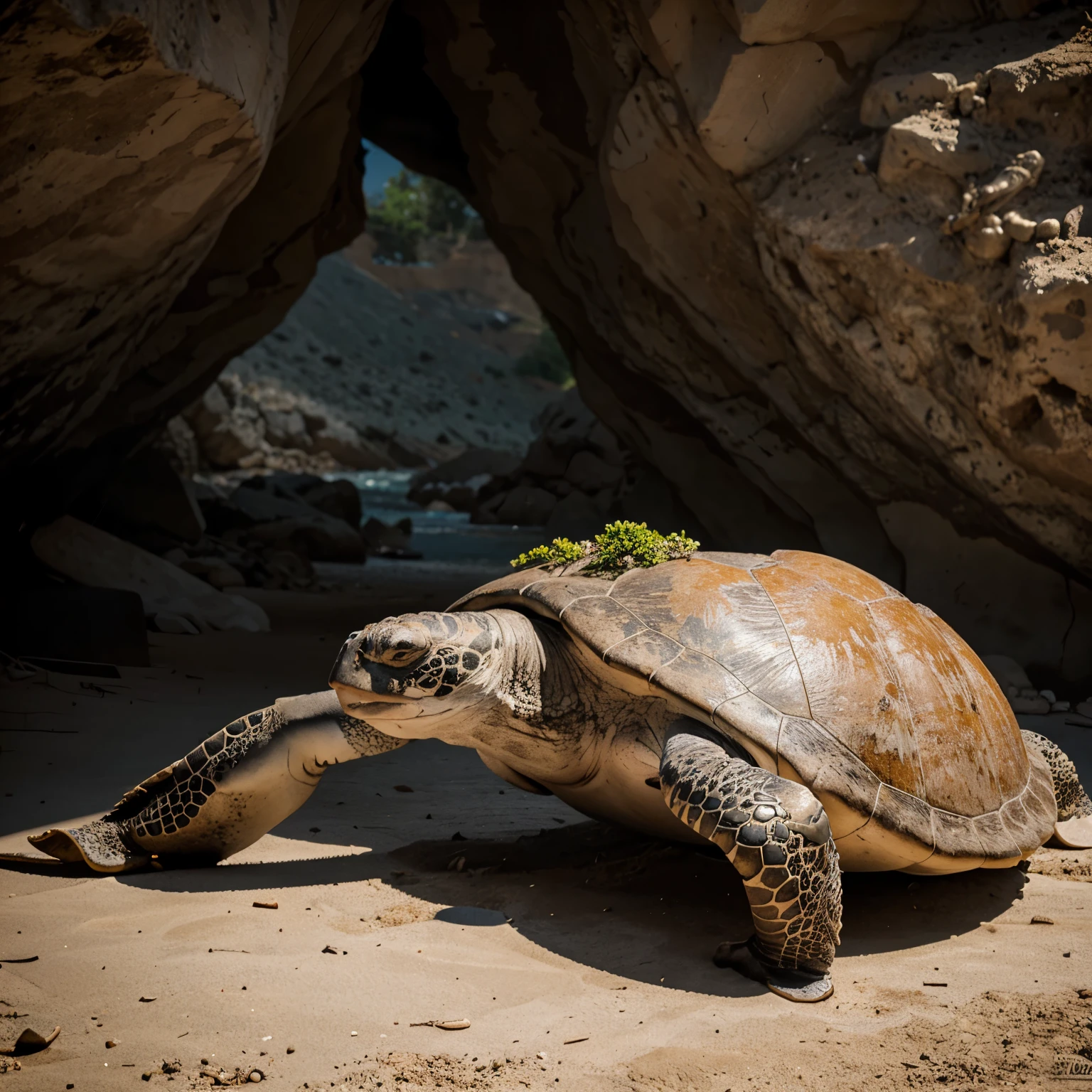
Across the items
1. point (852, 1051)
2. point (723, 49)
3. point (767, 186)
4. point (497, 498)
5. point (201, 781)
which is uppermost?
point (723, 49)

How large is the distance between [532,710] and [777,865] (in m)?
0.93

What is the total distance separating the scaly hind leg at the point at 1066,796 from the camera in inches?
143

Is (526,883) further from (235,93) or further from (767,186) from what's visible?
(767,186)

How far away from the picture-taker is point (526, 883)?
10.1 feet

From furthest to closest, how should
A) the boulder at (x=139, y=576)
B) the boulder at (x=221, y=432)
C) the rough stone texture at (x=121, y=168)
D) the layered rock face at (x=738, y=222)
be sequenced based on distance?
the boulder at (x=221, y=432)
the boulder at (x=139, y=576)
the layered rock face at (x=738, y=222)
the rough stone texture at (x=121, y=168)

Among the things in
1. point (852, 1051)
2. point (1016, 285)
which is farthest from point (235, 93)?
point (852, 1051)

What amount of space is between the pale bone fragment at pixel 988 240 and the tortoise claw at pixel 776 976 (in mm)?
3757

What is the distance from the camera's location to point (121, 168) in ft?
12.9

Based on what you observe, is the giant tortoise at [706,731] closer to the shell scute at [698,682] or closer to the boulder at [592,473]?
the shell scute at [698,682]

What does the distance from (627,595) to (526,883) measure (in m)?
0.96

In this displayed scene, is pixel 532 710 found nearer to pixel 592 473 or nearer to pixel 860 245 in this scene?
pixel 860 245

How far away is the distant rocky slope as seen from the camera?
24.4 m

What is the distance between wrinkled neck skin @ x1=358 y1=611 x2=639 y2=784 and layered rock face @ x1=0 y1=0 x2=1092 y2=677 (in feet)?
7.87

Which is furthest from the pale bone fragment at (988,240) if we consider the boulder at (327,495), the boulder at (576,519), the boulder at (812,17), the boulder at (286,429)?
the boulder at (286,429)
